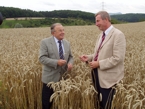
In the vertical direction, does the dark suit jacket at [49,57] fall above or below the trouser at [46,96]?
above

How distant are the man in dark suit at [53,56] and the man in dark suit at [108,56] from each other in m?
0.66

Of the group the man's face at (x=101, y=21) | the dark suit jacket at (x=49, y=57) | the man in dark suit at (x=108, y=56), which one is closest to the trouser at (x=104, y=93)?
the man in dark suit at (x=108, y=56)

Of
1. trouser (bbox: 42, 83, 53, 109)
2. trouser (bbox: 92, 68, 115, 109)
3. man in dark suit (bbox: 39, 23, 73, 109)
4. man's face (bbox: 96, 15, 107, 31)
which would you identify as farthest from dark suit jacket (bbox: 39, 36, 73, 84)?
man's face (bbox: 96, 15, 107, 31)

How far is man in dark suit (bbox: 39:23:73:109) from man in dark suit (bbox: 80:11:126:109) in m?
0.66

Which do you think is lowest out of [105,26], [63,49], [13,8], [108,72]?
[108,72]

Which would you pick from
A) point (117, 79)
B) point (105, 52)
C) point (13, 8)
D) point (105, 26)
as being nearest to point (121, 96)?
point (117, 79)

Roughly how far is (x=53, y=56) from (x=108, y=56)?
1.03m

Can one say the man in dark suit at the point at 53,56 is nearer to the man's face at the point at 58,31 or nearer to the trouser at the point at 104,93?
the man's face at the point at 58,31

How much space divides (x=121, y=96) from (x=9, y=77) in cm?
244

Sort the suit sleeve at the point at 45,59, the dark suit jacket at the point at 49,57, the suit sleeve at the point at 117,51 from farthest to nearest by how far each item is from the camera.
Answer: the dark suit jacket at the point at 49,57, the suit sleeve at the point at 45,59, the suit sleeve at the point at 117,51

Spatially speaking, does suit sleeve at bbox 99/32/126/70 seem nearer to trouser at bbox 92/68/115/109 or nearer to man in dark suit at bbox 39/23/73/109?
trouser at bbox 92/68/115/109

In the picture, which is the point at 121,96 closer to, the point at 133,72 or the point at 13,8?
the point at 133,72

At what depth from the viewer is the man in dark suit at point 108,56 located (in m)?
2.95

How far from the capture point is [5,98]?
11.8ft
